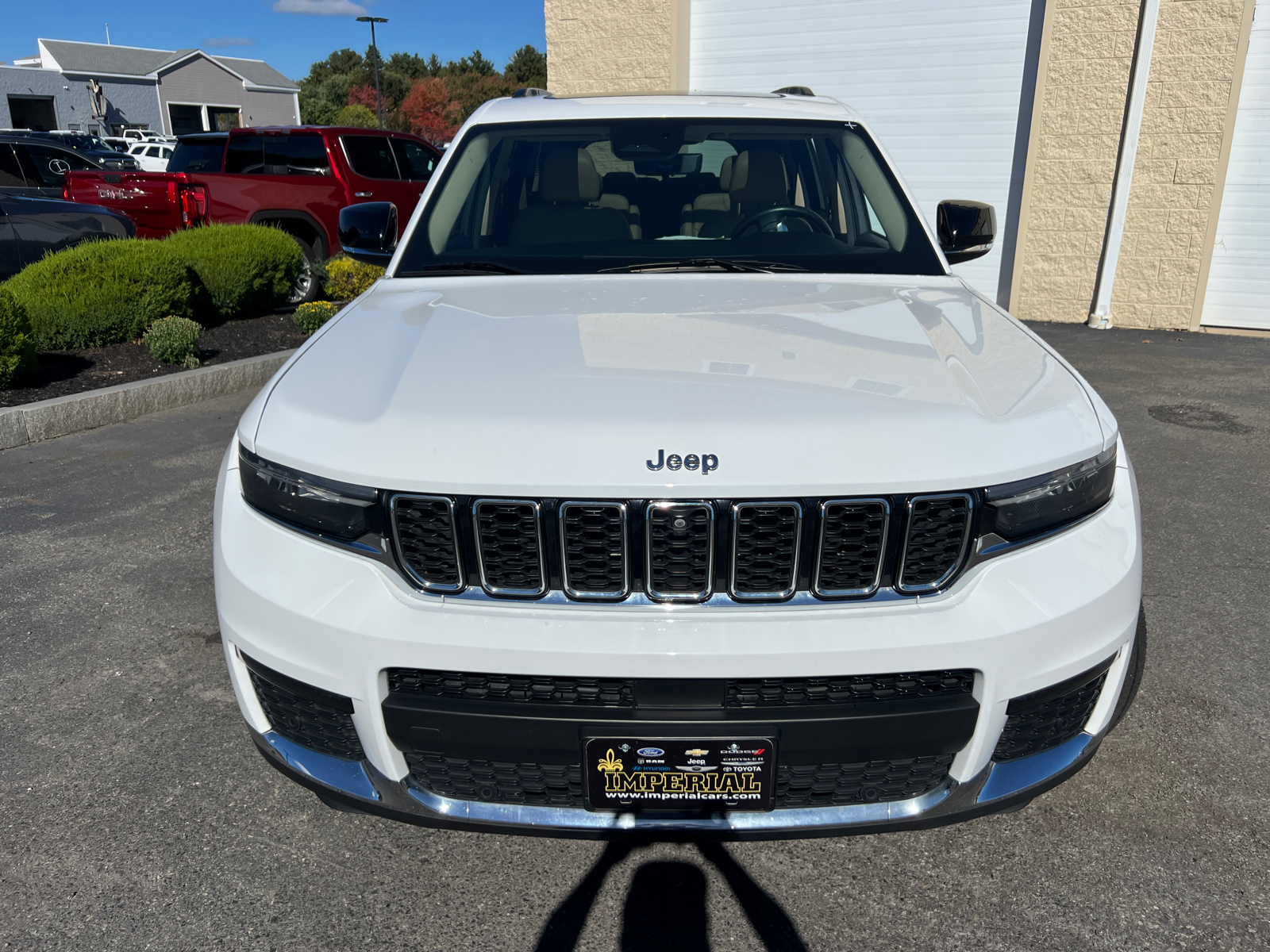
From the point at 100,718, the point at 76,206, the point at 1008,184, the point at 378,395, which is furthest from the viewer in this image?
the point at 1008,184

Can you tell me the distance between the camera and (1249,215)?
30.7 ft

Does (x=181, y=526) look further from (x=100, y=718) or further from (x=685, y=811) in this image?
(x=685, y=811)

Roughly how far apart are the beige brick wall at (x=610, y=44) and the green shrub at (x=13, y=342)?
7733 millimetres

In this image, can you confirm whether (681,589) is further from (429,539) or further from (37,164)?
(37,164)

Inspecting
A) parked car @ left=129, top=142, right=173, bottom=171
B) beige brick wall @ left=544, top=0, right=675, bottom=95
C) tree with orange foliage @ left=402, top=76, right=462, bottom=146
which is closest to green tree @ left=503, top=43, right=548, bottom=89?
tree with orange foliage @ left=402, top=76, right=462, bottom=146

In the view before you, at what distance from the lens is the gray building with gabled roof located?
4966cm

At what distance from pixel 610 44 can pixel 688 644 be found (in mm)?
12017

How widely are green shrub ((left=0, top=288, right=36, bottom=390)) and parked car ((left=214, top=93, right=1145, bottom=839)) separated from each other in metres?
5.46

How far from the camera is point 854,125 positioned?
339cm

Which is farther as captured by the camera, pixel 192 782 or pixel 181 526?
pixel 181 526

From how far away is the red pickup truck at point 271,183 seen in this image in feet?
32.7

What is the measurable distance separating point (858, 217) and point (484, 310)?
159 cm

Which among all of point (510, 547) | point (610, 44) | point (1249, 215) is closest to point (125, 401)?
point (510, 547)

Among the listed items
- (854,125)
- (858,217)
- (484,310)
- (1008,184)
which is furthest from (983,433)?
(1008,184)
